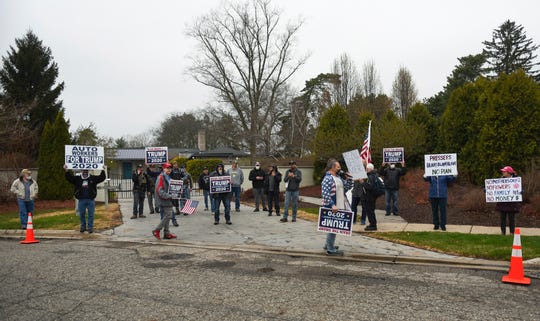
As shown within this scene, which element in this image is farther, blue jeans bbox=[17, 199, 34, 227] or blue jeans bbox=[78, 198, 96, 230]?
blue jeans bbox=[17, 199, 34, 227]

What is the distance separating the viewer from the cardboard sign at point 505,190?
948 cm

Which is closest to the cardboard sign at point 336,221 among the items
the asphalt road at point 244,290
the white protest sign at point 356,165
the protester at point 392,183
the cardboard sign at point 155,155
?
the asphalt road at point 244,290

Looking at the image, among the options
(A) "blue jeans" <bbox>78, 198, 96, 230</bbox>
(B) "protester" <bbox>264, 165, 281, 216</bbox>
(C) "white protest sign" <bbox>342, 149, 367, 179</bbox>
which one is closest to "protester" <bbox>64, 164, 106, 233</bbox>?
(A) "blue jeans" <bbox>78, 198, 96, 230</bbox>

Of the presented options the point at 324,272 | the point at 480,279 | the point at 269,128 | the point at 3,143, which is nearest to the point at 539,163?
the point at 480,279

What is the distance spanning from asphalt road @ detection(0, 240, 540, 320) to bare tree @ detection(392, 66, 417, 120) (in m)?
43.2

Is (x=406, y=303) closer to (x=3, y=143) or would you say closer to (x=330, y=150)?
(x=330, y=150)

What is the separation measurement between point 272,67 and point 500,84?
29241mm

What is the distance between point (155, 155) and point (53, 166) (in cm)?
725

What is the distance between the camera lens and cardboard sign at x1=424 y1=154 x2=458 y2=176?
36.3 ft

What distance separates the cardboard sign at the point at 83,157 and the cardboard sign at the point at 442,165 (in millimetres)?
10382

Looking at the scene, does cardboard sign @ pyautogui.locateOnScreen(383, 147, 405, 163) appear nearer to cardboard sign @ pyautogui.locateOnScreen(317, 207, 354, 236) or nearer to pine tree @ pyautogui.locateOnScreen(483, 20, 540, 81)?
cardboard sign @ pyautogui.locateOnScreen(317, 207, 354, 236)

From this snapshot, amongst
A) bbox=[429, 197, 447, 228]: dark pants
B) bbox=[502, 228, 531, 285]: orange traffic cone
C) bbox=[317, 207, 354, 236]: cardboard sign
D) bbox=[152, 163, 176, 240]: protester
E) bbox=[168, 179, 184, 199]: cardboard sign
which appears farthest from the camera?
bbox=[429, 197, 447, 228]: dark pants

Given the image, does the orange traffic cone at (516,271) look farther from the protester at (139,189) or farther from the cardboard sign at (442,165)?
the protester at (139,189)

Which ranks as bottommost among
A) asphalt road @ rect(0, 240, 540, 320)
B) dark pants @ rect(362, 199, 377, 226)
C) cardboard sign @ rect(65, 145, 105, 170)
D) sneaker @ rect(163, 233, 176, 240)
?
asphalt road @ rect(0, 240, 540, 320)
